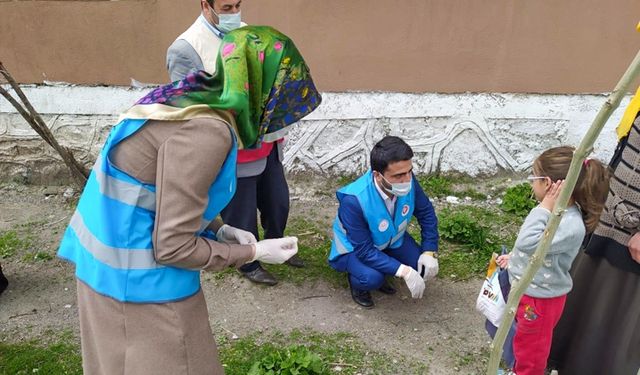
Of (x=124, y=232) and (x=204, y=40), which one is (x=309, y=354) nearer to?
(x=124, y=232)

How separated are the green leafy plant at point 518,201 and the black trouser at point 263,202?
182cm

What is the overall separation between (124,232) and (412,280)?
1.68 metres

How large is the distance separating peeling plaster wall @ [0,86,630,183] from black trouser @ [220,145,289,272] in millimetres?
1245

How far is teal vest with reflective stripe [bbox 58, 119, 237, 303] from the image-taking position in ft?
5.91

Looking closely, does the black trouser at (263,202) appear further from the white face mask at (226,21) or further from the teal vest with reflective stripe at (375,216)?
the white face mask at (226,21)

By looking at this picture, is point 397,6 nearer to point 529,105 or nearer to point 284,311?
point 529,105

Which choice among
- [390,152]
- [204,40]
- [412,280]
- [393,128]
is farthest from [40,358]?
[393,128]

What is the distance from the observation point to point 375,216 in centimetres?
315

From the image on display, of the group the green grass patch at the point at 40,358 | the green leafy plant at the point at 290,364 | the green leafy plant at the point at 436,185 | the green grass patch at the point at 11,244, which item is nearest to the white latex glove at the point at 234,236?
the green leafy plant at the point at 290,364

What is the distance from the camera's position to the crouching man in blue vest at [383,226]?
3053 millimetres

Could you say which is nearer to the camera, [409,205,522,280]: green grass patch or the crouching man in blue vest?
the crouching man in blue vest

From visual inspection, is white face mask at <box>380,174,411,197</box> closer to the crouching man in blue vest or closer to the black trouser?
the crouching man in blue vest

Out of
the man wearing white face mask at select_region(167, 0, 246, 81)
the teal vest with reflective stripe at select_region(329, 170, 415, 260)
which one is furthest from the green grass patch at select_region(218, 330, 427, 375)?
the man wearing white face mask at select_region(167, 0, 246, 81)

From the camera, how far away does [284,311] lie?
3439 mm
